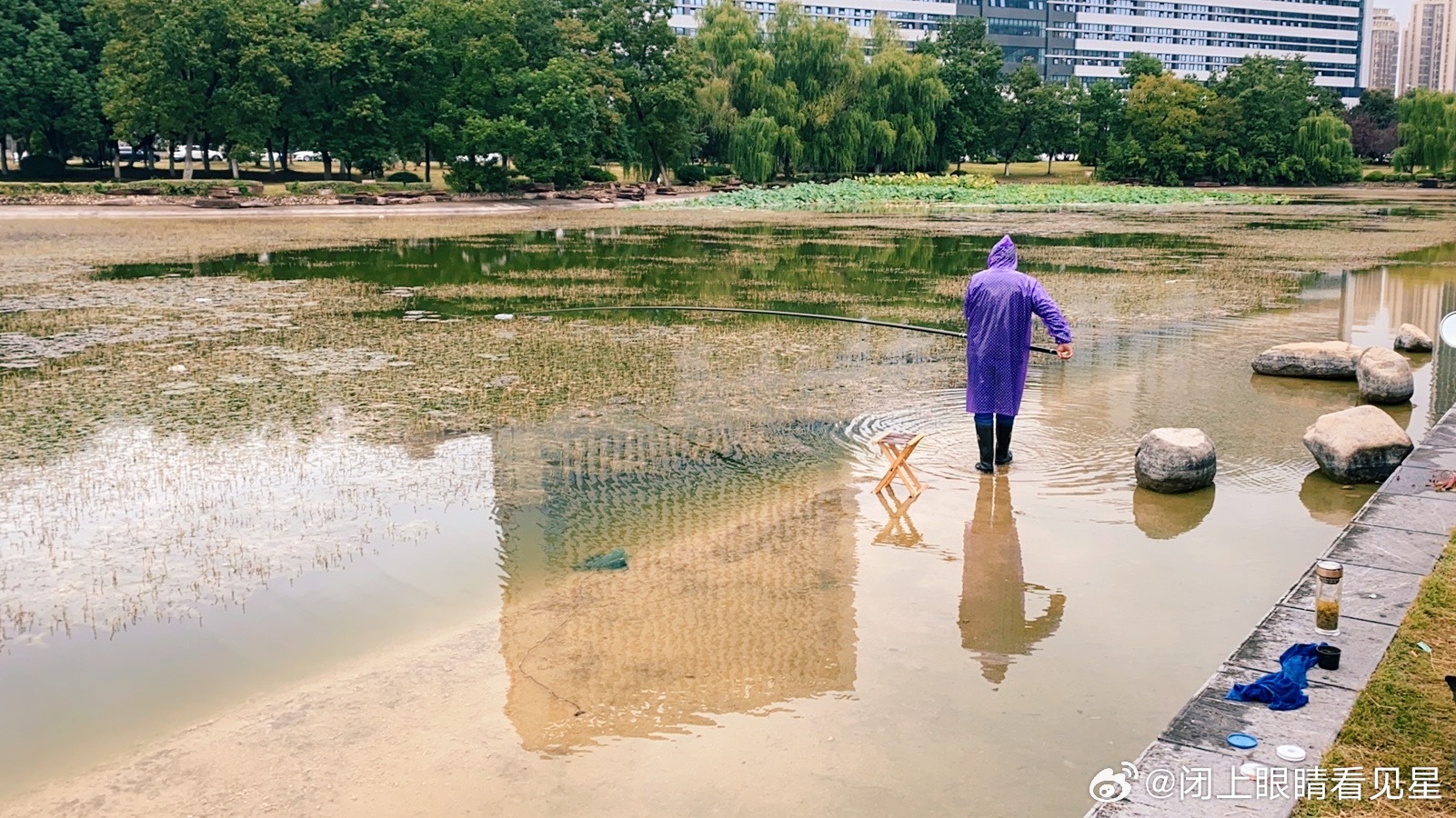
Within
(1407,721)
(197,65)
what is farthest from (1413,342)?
(197,65)

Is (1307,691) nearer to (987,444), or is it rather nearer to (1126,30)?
(987,444)

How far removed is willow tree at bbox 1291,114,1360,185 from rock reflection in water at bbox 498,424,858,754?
74.9 metres

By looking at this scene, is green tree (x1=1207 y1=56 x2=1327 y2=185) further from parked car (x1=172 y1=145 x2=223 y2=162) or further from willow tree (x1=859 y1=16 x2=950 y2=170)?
parked car (x1=172 y1=145 x2=223 y2=162)

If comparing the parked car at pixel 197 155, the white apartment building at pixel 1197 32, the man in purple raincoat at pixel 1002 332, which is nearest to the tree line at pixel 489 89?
the parked car at pixel 197 155

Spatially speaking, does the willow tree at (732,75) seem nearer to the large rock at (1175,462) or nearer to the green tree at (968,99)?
the green tree at (968,99)

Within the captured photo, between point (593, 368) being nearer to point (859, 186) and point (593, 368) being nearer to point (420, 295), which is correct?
point (420, 295)

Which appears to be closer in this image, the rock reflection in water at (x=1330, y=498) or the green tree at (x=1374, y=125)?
the rock reflection in water at (x=1330, y=498)

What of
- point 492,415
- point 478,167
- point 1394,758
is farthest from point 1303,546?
point 478,167

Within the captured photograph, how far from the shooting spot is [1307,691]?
4785mm

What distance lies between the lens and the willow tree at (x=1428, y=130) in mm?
70500

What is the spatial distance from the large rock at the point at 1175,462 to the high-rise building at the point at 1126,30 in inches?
4472

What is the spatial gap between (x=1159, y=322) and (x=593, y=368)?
27.0 feet

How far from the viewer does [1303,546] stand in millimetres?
7438

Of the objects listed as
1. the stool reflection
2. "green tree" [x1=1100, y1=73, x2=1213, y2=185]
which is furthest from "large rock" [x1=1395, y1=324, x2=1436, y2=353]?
"green tree" [x1=1100, y1=73, x2=1213, y2=185]
